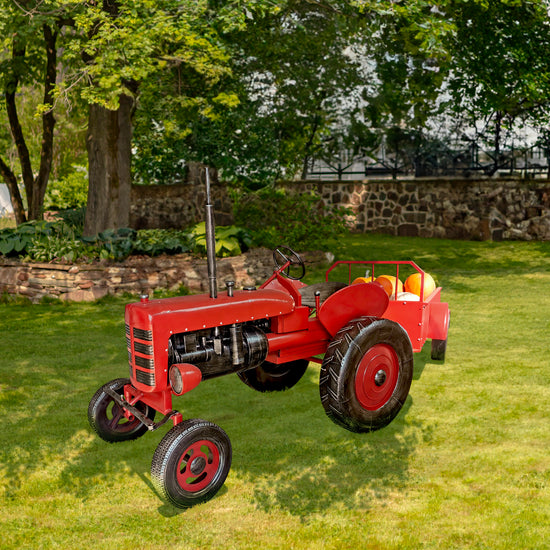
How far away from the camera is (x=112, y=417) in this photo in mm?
4859

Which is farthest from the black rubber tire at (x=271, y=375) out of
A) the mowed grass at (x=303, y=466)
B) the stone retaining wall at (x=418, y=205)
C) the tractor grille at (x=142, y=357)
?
the stone retaining wall at (x=418, y=205)

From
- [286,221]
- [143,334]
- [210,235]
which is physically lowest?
[143,334]

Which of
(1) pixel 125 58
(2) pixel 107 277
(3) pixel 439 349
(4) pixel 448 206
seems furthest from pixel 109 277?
(4) pixel 448 206

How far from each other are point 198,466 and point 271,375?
1867 millimetres

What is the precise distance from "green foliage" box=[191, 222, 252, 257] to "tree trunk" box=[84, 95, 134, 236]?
142 centimetres

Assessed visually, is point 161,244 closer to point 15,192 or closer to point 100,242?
point 100,242

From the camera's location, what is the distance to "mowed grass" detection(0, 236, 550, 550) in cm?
364

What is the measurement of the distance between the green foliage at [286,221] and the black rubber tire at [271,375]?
7.01 metres

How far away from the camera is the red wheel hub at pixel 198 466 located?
396 cm

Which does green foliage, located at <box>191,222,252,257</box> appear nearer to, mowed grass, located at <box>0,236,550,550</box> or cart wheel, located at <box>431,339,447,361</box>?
mowed grass, located at <box>0,236,550,550</box>

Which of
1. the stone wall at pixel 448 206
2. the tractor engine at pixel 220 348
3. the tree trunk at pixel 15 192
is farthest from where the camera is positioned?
the stone wall at pixel 448 206

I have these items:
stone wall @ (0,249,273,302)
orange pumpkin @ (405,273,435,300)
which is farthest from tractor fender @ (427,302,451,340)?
stone wall @ (0,249,273,302)

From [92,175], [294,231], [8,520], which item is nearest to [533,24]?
[294,231]

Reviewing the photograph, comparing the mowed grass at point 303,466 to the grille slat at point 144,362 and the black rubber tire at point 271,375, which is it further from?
the grille slat at point 144,362
